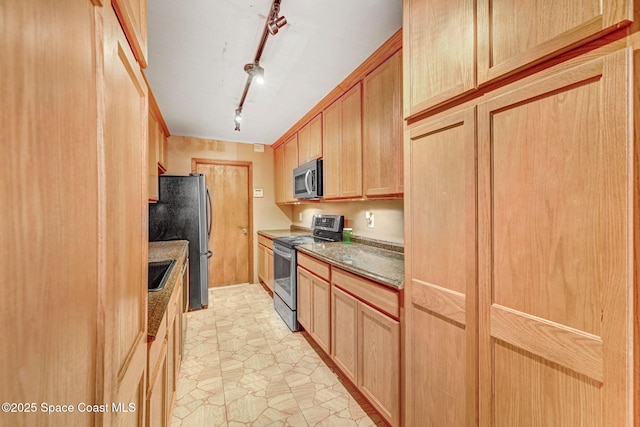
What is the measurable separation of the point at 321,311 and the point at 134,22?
205cm

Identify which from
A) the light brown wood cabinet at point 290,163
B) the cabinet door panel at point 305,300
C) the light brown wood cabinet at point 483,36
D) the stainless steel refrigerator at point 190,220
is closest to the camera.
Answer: the light brown wood cabinet at point 483,36

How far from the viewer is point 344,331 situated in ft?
6.07

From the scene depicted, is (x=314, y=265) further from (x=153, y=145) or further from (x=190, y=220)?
(x=153, y=145)

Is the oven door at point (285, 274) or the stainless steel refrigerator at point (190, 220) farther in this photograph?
the stainless steel refrigerator at point (190, 220)

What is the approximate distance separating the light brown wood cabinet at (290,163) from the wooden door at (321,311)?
5.49ft

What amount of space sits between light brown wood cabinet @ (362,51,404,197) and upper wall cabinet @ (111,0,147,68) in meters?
1.43

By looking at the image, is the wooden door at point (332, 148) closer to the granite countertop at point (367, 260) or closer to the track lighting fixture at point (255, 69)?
the granite countertop at point (367, 260)

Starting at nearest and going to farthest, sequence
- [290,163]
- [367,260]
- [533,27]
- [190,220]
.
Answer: [533,27] < [367,260] < [190,220] < [290,163]

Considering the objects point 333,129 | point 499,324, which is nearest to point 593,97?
point 499,324

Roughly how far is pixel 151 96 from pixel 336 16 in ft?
6.70

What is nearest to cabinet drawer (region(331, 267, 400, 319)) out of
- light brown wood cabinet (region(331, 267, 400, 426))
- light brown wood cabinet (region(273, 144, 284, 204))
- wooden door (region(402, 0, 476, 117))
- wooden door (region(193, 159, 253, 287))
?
light brown wood cabinet (region(331, 267, 400, 426))

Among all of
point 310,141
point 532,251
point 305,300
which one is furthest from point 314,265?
point 532,251

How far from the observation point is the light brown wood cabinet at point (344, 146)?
2.21m

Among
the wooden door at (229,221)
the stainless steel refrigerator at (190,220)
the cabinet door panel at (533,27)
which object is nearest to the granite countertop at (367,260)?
the cabinet door panel at (533,27)
